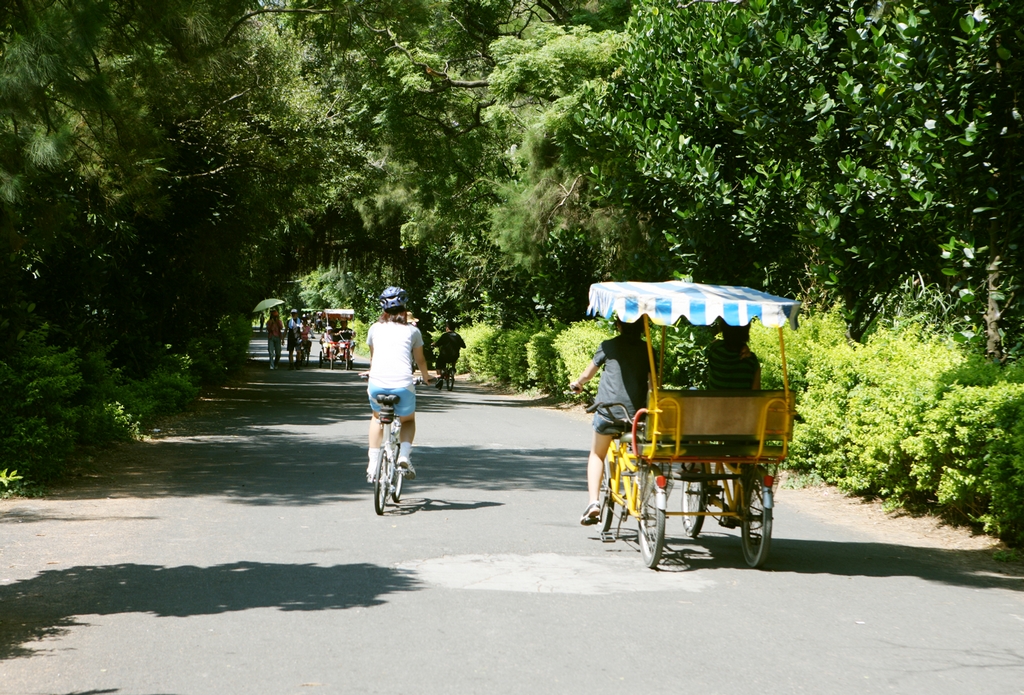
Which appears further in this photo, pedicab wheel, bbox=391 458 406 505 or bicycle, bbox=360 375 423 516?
pedicab wheel, bbox=391 458 406 505

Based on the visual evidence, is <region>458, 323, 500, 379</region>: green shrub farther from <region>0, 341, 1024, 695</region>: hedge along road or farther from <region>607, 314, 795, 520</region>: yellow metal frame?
<region>607, 314, 795, 520</region>: yellow metal frame

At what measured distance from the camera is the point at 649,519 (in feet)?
25.8

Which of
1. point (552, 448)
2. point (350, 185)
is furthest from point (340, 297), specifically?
point (552, 448)

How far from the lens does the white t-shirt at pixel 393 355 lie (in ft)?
33.2

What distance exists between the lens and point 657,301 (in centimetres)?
773

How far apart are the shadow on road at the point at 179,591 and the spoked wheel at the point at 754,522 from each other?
95.4 inches

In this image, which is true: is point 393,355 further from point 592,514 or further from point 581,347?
point 581,347

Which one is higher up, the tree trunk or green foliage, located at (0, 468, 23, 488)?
the tree trunk

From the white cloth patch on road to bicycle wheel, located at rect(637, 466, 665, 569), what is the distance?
0.11 metres

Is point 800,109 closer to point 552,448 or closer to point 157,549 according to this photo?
point 552,448

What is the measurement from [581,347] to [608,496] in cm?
1415

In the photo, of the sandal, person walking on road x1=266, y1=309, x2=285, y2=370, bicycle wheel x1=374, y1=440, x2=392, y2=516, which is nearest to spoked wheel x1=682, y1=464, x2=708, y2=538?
the sandal

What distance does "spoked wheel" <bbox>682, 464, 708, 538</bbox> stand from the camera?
8500mm

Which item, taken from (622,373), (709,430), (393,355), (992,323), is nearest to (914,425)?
(992,323)
